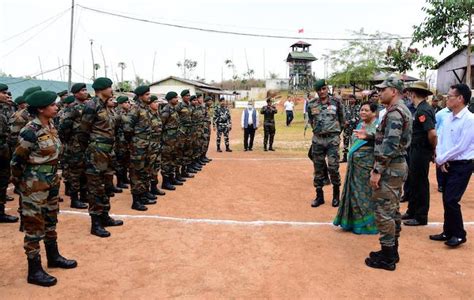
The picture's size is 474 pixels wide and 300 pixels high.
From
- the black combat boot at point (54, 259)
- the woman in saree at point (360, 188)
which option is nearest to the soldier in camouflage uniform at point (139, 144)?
the black combat boot at point (54, 259)

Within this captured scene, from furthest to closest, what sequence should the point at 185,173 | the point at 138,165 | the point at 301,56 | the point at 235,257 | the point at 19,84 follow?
the point at 301,56 < the point at 19,84 < the point at 185,173 < the point at 138,165 < the point at 235,257

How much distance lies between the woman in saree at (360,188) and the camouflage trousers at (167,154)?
3.95 m

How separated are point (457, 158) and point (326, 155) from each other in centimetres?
218

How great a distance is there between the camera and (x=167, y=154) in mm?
7789

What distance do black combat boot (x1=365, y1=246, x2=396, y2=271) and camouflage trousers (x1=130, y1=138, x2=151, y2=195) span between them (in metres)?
3.85

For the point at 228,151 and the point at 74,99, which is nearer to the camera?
the point at 74,99

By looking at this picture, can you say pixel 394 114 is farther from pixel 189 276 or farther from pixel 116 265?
pixel 116 265

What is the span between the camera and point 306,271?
12.7 feet

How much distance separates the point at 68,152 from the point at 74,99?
3.34ft

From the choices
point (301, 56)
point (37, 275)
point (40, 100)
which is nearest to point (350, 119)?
point (40, 100)

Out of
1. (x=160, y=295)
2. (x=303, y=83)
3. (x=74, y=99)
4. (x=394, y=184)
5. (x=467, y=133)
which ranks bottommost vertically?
(x=160, y=295)

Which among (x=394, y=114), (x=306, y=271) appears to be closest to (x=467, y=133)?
(x=394, y=114)

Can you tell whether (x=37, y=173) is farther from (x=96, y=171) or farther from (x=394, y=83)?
(x=394, y=83)

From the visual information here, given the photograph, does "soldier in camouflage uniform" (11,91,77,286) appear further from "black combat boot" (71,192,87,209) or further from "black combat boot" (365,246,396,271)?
"black combat boot" (365,246,396,271)
